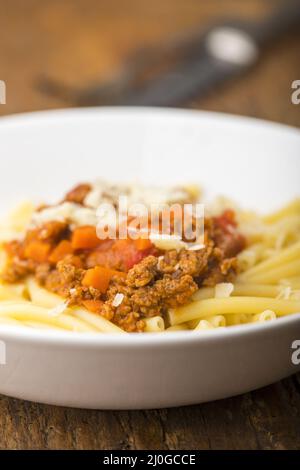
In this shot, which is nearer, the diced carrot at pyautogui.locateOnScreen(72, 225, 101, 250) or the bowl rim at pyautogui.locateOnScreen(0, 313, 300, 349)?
the bowl rim at pyautogui.locateOnScreen(0, 313, 300, 349)

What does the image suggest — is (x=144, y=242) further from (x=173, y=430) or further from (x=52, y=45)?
(x=52, y=45)

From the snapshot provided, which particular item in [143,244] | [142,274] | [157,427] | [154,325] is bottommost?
[157,427]

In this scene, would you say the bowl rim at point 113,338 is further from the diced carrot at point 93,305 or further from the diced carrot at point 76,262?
the diced carrot at point 76,262

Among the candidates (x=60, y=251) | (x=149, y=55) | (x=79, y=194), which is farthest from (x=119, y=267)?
(x=149, y=55)

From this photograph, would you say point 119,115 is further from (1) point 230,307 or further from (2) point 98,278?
(1) point 230,307

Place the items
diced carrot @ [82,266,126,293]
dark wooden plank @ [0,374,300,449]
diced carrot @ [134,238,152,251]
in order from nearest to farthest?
1. dark wooden plank @ [0,374,300,449]
2. diced carrot @ [82,266,126,293]
3. diced carrot @ [134,238,152,251]

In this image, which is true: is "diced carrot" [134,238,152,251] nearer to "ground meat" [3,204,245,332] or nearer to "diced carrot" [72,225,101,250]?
"ground meat" [3,204,245,332]

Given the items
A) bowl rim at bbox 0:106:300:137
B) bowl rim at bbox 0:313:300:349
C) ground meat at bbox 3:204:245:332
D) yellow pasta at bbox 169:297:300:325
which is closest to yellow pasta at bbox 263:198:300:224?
ground meat at bbox 3:204:245:332

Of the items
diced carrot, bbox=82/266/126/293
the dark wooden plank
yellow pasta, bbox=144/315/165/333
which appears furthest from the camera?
diced carrot, bbox=82/266/126/293
